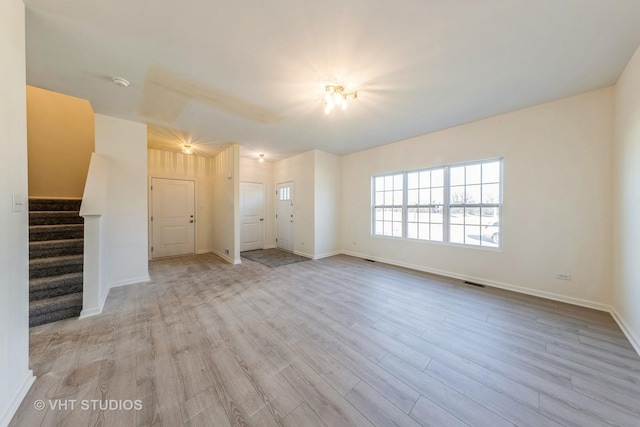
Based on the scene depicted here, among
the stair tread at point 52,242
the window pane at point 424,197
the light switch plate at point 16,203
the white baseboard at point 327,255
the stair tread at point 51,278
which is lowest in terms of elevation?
the white baseboard at point 327,255

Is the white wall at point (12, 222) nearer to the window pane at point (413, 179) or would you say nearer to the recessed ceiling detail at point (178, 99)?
the recessed ceiling detail at point (178, 99)

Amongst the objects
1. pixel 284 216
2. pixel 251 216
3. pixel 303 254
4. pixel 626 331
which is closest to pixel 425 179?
pixel 626 331

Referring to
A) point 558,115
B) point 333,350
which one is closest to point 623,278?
point 558,115

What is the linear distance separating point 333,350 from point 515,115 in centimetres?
409

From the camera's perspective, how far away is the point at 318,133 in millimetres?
4137

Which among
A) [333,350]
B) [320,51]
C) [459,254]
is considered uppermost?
[320,51]

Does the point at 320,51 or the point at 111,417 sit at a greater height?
the point at 320,51

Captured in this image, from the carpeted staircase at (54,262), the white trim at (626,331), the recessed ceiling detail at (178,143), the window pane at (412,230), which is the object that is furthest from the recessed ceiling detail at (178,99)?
the white trim at (626,331)

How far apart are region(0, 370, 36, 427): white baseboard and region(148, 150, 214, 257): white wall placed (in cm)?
458

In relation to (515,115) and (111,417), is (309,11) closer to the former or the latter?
(111,417)

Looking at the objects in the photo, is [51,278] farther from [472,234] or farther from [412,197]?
[472,234]

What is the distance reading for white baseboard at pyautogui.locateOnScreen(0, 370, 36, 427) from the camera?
1.19 m

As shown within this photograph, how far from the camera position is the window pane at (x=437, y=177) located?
4.04 meters

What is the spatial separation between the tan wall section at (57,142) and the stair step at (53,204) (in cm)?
81
